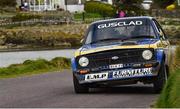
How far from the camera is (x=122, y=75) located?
15453mm

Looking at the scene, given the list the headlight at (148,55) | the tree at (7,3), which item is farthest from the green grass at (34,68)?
the tree at (7,3)

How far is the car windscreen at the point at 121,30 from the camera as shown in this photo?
16.8 metres

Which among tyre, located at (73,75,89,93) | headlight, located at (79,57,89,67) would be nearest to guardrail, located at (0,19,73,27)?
tyre, located at (73,75,89,93)

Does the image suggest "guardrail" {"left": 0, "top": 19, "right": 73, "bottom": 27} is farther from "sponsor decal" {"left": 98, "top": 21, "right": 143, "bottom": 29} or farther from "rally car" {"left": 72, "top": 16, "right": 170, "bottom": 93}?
"rally car" {"left": 72, "top": 16, "right": 170, "bottom": 93}

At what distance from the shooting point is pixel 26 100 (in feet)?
49.0

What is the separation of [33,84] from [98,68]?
4.19m

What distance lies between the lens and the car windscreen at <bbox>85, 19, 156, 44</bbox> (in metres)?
16.8

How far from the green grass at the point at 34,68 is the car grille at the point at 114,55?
8375mm

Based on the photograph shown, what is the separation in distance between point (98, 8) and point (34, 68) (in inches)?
2419

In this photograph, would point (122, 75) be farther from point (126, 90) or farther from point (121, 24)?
point (121, 24)

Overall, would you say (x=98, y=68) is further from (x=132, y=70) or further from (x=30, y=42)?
(x=30, y=42)

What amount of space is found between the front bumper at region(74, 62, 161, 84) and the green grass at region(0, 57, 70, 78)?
27.5 ft

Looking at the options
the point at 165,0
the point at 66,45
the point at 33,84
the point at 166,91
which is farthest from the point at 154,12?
the point at 166,91

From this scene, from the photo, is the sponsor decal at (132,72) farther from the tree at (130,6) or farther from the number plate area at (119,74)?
→ the tree at (130,6)
